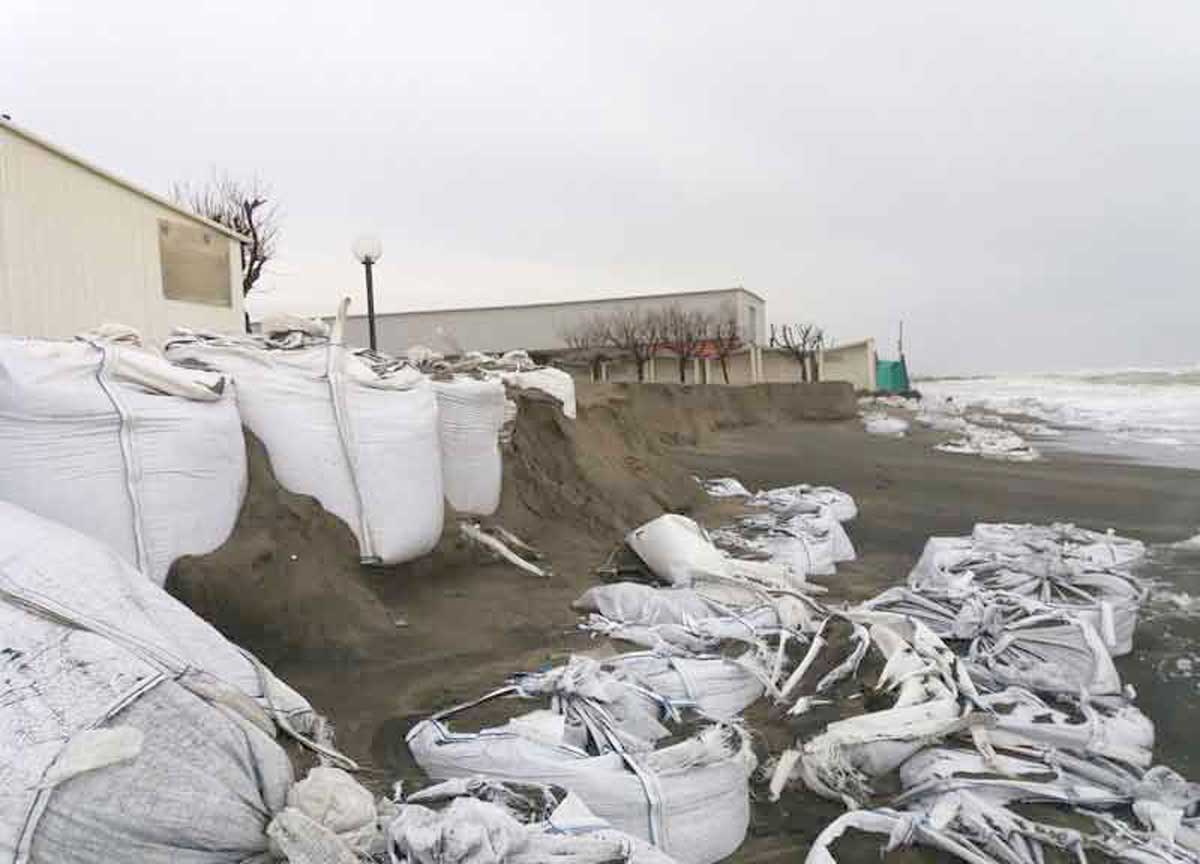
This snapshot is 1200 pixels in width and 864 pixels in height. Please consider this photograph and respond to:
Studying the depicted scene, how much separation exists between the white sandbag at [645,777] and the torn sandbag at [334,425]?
1.81m

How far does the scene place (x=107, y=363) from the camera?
3490 millimetres

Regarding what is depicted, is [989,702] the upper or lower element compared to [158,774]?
lower

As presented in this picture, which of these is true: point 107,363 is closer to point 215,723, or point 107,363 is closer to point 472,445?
point 215,723

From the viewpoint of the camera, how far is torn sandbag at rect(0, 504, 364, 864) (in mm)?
1737

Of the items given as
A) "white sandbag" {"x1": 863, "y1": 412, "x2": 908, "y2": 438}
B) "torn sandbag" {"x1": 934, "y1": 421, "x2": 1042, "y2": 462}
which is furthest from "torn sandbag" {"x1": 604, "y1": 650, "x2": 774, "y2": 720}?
"white sandbag" {"x1": 863, "y1": 412, "x2": 908, "y2": 438}

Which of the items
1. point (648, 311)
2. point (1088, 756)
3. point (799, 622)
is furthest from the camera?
point (648, 311)

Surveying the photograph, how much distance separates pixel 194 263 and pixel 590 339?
93.3 feet

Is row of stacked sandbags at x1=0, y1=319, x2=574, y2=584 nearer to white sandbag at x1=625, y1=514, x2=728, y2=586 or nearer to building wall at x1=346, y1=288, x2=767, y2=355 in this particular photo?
white sandbag at x1=625, y1=514, x2=728, y2=586

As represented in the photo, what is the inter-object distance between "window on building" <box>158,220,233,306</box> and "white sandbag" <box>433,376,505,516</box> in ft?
28.8

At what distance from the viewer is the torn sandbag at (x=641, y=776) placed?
2490 millimetres

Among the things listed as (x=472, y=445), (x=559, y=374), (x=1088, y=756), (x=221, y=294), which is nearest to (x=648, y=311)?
(x=221, y=294)

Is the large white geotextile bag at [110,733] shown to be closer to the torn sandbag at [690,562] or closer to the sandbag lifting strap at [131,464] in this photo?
the sandbag lifting strap at [131,464]

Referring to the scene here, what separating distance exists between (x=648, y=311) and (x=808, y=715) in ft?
129

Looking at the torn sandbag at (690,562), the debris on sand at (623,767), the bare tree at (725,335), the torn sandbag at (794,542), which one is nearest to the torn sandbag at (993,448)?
the torn sandbag at (794,542)
